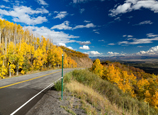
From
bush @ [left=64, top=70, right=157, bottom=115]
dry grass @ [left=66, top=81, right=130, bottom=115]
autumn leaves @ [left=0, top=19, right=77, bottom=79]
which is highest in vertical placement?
autumn leaves @ [left=0, top=19, right=77, bottom=79]

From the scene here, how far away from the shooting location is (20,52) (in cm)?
2598

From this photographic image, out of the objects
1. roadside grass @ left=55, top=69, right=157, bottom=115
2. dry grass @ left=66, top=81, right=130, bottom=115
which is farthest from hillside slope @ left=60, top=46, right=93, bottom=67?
dry grass @ left=66, top=81, right=130, bottom=115

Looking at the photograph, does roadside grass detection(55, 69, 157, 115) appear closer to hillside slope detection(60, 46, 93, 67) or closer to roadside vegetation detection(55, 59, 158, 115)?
roadside vegetation detection(55, 59, 158, 115)

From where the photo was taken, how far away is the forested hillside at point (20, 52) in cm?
2405

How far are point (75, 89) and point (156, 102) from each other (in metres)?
42.6

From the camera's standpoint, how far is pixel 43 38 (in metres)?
46.6

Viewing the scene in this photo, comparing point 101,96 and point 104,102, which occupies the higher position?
point 104,102

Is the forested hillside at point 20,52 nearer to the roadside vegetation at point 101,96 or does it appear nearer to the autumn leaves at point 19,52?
the autumn leaves at point 19,52

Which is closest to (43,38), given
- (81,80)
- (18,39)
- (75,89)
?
(18,39)

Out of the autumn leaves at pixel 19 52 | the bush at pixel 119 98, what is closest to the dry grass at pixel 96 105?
the bush at pixel 119 98

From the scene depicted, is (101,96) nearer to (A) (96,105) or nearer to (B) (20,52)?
(A) (96,105)

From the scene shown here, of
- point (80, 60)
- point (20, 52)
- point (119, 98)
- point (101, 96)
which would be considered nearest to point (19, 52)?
point (20, 52)

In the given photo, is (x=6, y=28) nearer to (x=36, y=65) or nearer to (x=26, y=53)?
(x=26, y=53)

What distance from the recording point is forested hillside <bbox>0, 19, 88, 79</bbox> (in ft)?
78.9
